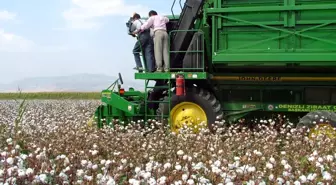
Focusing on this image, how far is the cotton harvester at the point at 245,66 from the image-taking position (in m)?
9.63

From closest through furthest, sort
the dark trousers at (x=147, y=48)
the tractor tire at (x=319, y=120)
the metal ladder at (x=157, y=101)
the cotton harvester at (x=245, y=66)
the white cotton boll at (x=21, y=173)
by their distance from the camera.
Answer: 1. the white cotton boll at (x=21, y=173)
2. the tractor tire at (x=319, y=120)
3. the cotton harvester at (x=245, y=66)
4. the metal ladder at (x=157, y=101)
5. the dark trousers at (x=147, y=48)

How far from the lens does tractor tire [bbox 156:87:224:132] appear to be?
1030 centimetres

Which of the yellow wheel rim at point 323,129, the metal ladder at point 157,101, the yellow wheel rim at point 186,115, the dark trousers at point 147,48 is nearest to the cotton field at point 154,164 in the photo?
the yellow wheel rim at point 323,129

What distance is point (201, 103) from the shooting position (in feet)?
34.2

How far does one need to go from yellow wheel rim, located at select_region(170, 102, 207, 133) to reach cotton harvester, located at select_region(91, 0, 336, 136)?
0.02 metres

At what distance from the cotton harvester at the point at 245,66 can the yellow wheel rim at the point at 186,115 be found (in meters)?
0.02

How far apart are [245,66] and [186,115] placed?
164 cm

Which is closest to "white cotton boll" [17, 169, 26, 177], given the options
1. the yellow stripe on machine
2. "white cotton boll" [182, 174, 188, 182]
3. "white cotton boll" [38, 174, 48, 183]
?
"white cotton boll" [38, 174, 48, 183]

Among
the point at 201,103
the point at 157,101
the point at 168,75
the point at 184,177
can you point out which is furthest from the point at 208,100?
the point at 184,177

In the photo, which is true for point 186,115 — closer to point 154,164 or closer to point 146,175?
point 154,164

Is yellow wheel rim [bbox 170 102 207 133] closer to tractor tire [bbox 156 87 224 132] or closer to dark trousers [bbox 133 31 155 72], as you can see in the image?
tractor tire [bbox 156 87 224 132]

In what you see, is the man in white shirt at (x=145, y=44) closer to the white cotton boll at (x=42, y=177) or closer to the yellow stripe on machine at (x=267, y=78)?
the yellow stripe on machine at (x=267, y=78)

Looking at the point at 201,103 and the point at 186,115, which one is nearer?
the point at 201,103

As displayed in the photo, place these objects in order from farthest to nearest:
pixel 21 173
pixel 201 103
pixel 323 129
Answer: pixel 201 103, pixel 323 129, pixel 21 173
